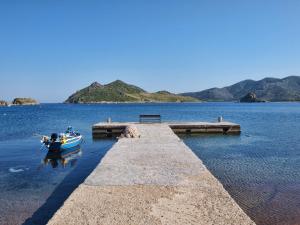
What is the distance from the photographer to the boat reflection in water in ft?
87.6

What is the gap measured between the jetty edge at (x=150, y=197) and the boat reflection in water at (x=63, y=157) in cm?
933

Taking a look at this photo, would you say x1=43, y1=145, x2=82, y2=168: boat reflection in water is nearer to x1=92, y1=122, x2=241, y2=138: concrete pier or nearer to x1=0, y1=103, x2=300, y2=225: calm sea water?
x1=0, y1=103, x2=300, y2=225: calm sea water

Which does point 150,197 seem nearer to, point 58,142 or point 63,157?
point 63,157

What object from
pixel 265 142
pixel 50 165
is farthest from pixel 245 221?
pixel 265 142

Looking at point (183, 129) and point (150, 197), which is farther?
point (183, 129)

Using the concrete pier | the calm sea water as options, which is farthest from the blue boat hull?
the concrete pier

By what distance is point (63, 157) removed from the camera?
29406 millimetres

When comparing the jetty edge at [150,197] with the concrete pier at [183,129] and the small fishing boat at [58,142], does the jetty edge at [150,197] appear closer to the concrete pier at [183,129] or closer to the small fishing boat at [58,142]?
the small fishing boat at [58,142]

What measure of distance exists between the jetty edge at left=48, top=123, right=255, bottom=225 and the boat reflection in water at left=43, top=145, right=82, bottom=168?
9.33 m

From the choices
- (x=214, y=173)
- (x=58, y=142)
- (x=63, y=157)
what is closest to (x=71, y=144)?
(x=58, y=142)

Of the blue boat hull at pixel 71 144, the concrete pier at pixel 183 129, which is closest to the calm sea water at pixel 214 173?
the blue boat hull at pixel 71 144

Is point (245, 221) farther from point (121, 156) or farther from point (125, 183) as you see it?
point (121, 156)

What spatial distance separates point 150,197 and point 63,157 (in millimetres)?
19004

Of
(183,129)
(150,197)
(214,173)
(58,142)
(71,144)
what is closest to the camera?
(150,197)
